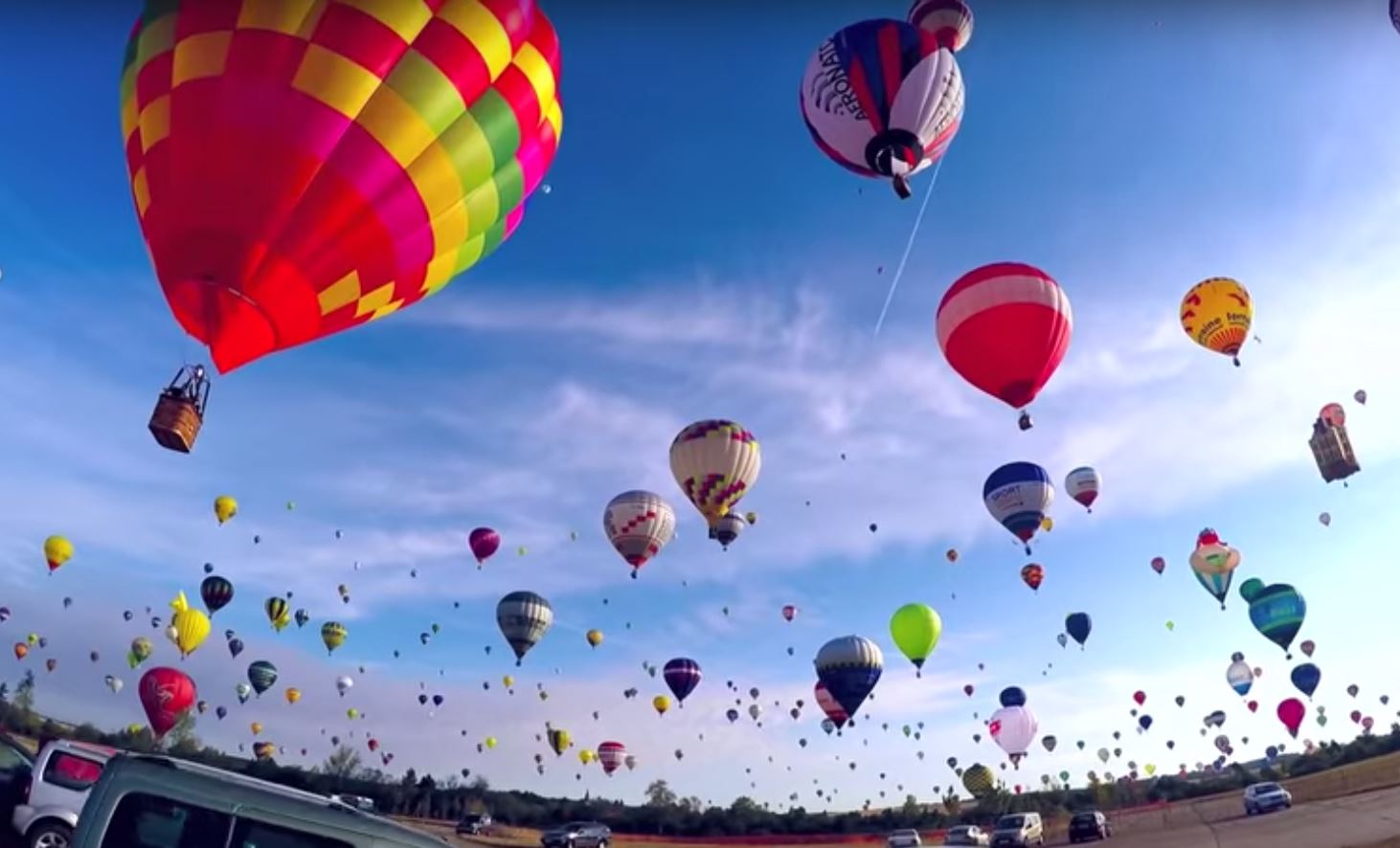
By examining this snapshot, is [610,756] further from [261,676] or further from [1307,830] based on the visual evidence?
[1307,830]

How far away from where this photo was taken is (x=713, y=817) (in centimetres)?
7156

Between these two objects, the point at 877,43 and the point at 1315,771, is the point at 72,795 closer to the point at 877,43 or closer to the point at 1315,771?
the point at 877,43

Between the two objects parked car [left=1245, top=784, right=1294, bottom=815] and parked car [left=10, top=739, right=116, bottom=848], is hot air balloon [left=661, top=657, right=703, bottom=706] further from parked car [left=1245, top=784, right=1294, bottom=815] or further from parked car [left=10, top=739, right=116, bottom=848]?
parked car [left=10, top=739, right=116, bottom=848]

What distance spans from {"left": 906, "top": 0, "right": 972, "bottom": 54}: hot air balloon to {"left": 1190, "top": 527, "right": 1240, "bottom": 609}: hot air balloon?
99.3 ft

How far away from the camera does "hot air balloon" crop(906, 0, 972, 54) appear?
2497 cm

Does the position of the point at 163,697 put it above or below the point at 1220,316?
below

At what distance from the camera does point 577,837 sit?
115 feet

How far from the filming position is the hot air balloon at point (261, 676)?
53.0 meters

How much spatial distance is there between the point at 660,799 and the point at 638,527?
62.3 metres

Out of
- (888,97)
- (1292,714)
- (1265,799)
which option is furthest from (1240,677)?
(888,97)

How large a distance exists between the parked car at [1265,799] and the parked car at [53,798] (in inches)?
1595

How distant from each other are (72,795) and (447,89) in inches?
426

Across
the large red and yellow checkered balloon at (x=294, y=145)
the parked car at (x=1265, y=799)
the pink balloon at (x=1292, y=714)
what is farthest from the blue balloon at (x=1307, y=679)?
the large red and yellow checkered balloon at (x=294, y=145)

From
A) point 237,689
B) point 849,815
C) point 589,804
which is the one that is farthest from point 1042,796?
point 237,689
